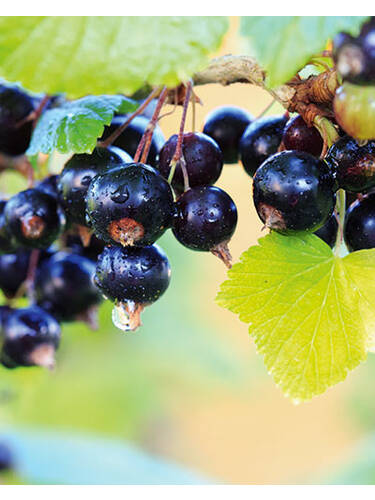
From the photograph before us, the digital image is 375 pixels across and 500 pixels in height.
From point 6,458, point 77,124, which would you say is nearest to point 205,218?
point 77,124

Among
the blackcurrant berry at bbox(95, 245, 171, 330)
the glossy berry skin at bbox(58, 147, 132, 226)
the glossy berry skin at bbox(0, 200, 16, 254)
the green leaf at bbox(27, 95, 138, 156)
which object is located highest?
the green leaf at bbox(27, 95, 138, 156)

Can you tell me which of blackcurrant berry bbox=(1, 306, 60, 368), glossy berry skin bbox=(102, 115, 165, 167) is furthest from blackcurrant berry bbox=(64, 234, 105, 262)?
glossy berry skin bbox=(102, 115, 165, 167)

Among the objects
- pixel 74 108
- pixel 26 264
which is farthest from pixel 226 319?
pixel 74 108

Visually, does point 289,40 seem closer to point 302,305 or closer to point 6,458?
point 302,305

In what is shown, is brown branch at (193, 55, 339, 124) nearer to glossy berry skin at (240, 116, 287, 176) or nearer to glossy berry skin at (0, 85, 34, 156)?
glossy berry skin at (240, 116, 287, 176)

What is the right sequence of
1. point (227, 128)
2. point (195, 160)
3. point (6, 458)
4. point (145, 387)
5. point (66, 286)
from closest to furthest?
point (195, 160) < point (227, 128) < point (66, 286) < point (6, 458) < point (145, 387)

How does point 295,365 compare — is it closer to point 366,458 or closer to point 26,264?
point 26,264

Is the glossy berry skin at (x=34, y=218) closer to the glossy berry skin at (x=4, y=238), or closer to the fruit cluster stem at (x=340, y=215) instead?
the glossy berry skin at (x=4, y=238)
